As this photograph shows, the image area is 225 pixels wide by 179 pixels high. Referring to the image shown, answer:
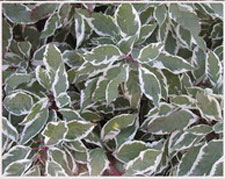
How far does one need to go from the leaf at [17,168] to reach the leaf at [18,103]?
13cm

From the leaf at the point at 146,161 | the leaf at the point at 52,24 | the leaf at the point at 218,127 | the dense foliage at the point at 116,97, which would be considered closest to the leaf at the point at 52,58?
the dense foliage at the point at 116,97

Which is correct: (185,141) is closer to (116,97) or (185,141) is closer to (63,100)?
(116,97)

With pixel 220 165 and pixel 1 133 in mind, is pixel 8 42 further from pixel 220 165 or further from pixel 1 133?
pixel 220 165

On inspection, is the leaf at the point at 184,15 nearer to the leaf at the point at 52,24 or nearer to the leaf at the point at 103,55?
the leaf at the point at 103,55

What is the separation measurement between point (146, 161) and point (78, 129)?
0.19 meters

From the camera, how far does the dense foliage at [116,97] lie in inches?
40.0

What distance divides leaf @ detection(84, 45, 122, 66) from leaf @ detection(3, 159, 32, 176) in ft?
1.00

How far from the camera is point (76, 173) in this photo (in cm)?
108

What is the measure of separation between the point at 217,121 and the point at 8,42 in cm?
62

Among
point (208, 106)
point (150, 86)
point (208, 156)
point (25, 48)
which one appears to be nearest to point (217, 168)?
point (208, 156)

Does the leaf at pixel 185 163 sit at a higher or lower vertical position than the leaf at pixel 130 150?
lower

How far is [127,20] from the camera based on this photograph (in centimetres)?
104

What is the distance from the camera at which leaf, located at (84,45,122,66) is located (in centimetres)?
101

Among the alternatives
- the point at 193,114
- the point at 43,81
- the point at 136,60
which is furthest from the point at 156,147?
the point at 43,81
